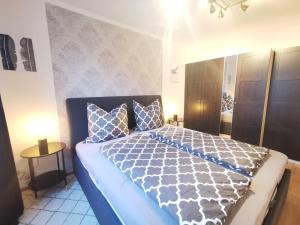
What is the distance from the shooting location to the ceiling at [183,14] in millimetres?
1872

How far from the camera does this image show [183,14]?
6.98 feet

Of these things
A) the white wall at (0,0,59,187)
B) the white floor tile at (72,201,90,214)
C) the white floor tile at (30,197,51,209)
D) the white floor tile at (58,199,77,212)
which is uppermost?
the white wall at (0,0,59,187)

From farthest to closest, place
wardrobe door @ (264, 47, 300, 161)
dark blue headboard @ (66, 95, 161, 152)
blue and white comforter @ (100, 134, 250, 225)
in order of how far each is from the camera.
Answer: wardrobe door @ (264, 47, 300, 161), dark blue headboard @ (66, 95, 161, 152), blue and white comforter @ (100, 134, 250, 225)

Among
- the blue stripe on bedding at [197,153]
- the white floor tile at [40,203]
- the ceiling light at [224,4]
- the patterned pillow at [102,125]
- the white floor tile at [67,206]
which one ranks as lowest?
the white floor tile at [67,206]

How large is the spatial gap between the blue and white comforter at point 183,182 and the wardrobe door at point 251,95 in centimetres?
203

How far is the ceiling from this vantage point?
6.14 ft

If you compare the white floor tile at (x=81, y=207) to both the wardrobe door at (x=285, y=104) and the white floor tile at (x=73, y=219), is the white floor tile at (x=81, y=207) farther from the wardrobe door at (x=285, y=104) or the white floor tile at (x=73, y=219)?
the wardrobe door at (x=285, y=104)

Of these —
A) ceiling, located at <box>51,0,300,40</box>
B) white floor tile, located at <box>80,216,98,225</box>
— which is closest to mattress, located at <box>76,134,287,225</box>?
white floor tile, located at <box>80,216,98,225</box>

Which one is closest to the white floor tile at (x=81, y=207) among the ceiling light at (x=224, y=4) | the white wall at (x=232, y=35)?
the white wall at (x=232, y=35)

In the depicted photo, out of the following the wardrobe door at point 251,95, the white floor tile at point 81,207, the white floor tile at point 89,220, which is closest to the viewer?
the white floor tile at point 89,220

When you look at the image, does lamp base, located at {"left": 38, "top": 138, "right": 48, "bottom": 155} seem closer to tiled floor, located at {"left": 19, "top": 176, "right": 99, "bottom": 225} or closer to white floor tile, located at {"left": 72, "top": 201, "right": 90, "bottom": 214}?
tiled floor, located at {"left": 19, "top": 176, "right": 99, "bottom": 225}

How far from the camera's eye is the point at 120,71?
253 cm

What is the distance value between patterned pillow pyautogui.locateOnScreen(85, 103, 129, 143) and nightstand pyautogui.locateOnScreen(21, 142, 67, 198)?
37 cm

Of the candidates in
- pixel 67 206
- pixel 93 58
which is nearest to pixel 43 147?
pixel 67 206
